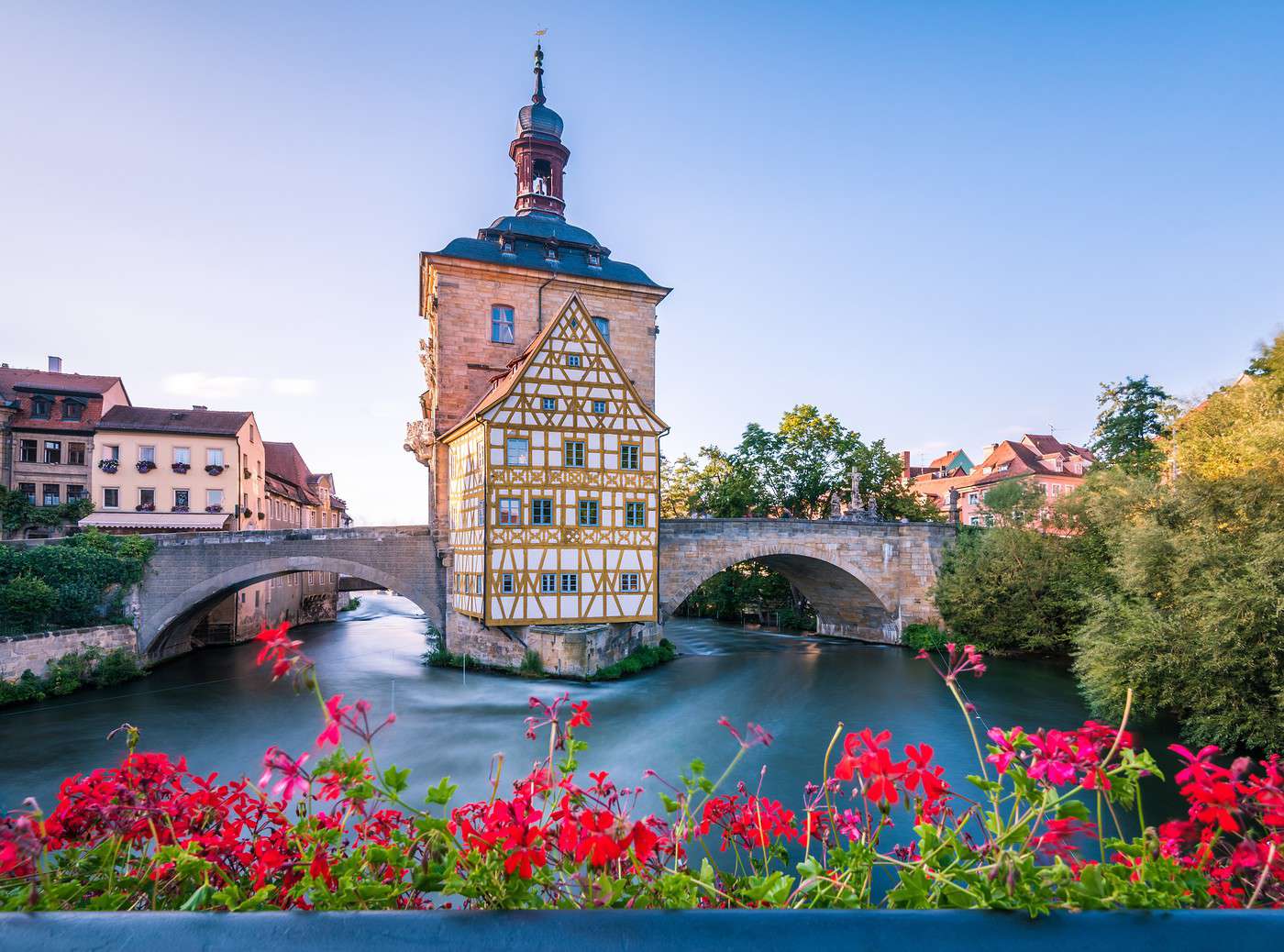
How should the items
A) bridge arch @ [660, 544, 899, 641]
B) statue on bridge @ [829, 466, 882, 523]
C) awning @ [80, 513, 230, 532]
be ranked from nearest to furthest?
1. bridge arch @ [660, 544, 899, 641]
2. awning @ [80, 513, 230, 532]
3. statue on bridge @ [829, 466, 882, 523]

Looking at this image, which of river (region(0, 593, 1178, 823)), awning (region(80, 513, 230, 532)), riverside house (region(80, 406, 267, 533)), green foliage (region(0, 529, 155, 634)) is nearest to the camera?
river (region(0, 593, 1178, 823))

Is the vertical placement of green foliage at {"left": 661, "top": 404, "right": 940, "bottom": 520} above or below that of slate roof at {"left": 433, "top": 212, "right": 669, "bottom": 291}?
below

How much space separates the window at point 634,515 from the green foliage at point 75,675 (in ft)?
41.2

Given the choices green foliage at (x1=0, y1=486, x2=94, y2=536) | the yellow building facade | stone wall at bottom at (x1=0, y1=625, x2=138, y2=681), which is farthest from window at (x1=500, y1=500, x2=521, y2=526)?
green foliage at (x1=0, y1=486, x2=94, y2=536)

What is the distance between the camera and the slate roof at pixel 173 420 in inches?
909

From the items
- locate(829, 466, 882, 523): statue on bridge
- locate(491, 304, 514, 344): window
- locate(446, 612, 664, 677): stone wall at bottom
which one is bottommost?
locate(446, 612, 664, 677): stone wall at bottom

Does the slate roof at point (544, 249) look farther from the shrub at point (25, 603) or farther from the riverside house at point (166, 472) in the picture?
the shrub at point (25, 603)

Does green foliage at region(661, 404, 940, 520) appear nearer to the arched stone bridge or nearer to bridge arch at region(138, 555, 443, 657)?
the arched stone bridge

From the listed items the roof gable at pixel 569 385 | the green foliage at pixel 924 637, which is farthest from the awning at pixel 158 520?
the green foliage at pixel 924 637

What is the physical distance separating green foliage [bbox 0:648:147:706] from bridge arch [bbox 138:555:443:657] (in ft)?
1.99

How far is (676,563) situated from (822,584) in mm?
7537

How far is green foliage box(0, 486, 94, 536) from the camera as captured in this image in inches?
833

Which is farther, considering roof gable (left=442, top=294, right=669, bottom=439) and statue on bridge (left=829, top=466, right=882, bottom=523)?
statue on bridge (left=829, top=466, right=882, bottom=523)

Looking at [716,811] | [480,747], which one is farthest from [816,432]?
[716,811]
